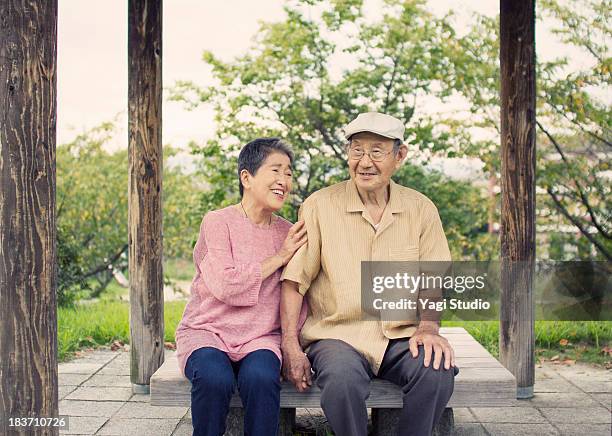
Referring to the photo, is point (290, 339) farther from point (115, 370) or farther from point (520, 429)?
point (115, 370)

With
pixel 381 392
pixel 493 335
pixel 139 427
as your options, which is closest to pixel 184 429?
pixel 139 427

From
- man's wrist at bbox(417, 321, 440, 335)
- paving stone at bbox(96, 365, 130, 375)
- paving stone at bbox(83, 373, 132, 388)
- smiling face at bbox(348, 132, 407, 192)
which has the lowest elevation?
paving stone at bbox(83, 373, 132, 388)

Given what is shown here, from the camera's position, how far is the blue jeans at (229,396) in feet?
9.90

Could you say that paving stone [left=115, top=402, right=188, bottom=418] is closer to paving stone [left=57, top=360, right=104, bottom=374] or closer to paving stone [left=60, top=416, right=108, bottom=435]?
paving stone [left=60, top=416, right=108, bottom=435]

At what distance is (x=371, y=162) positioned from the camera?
3.33m

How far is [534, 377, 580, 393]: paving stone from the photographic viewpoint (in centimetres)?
471

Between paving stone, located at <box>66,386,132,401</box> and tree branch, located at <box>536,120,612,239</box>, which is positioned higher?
tree branch, located at <box>536,120,612,239</box>

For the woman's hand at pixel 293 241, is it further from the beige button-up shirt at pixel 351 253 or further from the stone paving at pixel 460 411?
the stone paving at pixel 460 411

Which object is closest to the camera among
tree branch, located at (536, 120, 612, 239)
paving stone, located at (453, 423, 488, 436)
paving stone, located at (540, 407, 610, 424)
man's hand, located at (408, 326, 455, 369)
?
man's hand, located at (408, 326, 455, 369)

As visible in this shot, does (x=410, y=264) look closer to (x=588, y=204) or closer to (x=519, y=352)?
(x=519, y=352)

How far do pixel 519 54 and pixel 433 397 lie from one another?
212cm

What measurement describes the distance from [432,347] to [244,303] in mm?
744

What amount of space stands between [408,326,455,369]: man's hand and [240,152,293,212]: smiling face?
76cm

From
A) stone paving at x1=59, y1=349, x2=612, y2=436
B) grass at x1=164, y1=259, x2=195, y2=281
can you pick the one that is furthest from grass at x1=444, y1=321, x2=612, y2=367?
grass at x1=164, y1=259, x2=195, y2=281
